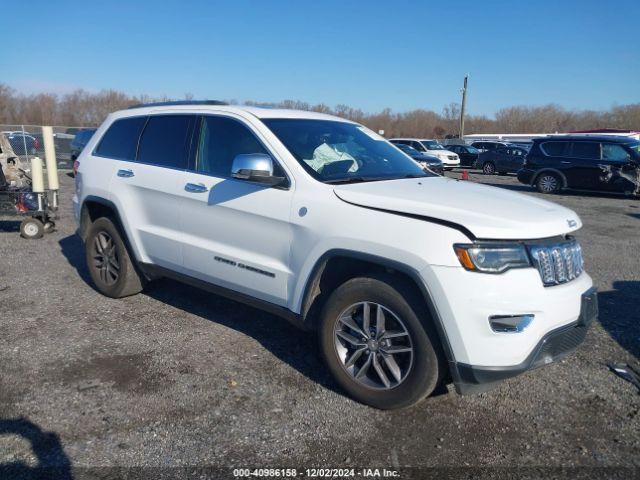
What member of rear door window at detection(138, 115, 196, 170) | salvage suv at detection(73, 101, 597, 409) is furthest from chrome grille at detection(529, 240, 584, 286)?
rear door window at detection(138, 115, 196, 170)

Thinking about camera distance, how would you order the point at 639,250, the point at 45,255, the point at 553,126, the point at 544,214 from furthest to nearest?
the point at 553,126
the point at 639,250
the point at 45,255
the point at 544,214

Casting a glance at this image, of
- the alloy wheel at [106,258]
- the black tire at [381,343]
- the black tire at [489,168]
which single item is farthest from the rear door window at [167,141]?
the black tire at [489,168]

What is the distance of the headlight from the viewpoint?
2887mm

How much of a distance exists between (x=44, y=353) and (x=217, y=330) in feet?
4.42

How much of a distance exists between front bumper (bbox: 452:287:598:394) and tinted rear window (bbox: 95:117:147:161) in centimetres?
359

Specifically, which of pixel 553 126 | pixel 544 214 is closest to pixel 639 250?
pixel 544 214

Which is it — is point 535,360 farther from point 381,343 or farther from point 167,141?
point 167,141

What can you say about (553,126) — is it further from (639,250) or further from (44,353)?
(44,353)

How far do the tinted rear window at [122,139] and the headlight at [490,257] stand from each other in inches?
133

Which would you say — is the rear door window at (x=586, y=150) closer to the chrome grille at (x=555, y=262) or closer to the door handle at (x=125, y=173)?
the chrome grille at (x=555, y=262)

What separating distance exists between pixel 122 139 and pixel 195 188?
1.46 m

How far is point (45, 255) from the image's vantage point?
7.29m

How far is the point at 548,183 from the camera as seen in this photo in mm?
17062

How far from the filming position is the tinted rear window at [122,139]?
504 cm
